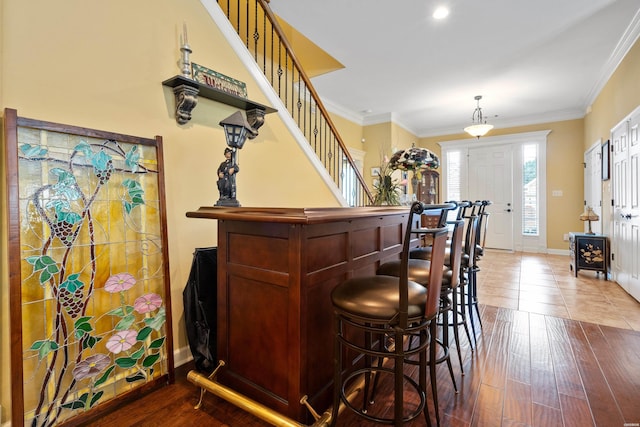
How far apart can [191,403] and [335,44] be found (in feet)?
12.7

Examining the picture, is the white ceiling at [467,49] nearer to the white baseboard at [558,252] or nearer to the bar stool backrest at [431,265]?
the bar stool backrest at [431,265]

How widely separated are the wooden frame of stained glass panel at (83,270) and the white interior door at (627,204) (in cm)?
465

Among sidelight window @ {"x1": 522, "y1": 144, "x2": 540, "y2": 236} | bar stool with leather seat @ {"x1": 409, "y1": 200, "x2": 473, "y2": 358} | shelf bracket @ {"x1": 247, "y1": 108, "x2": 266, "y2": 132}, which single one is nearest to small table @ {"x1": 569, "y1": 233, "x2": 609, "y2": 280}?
sidelight window @ {"x1": 522, "y1": 144, "x2": 540, "y2": 236}

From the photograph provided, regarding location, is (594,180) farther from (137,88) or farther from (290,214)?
(137,88)

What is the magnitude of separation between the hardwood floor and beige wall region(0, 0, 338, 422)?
21.6 inches

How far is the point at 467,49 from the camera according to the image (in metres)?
3.80

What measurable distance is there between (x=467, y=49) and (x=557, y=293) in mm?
3223

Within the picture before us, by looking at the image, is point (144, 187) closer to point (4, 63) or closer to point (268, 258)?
point (4, 63)

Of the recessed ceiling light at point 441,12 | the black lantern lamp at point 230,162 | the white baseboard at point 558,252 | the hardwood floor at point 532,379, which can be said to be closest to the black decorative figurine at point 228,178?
the black lantern lamp at point 230,162

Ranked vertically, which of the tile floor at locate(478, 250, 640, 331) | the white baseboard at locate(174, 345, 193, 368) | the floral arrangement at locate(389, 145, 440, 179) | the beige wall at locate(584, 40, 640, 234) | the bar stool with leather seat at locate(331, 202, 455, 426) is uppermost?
the beige wall at locate(584, 40, 640, 234)

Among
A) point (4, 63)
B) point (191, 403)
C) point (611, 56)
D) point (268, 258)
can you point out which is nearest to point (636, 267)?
point (611, 56)

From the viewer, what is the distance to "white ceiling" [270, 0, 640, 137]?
3.05 m

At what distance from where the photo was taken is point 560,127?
21.2ft

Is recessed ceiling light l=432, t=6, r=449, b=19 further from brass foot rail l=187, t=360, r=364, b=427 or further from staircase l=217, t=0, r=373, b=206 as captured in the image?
brass foot rail l=187, t=360, r=364, b=427
